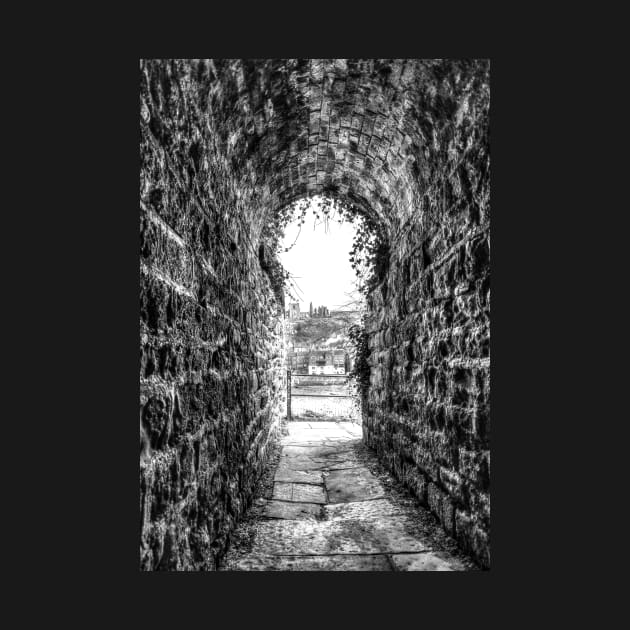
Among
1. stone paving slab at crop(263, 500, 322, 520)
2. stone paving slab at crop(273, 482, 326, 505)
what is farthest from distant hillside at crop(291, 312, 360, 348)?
stone paving slab at crop(263, 500, 322, 520)

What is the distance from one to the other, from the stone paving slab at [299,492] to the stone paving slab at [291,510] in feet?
0.36

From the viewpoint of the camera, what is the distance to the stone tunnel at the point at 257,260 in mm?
1912

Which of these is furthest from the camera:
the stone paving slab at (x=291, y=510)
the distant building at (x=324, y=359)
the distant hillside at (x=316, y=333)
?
the distant hillside at (x=316, y=333)

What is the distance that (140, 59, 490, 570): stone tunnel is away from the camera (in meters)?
1.91

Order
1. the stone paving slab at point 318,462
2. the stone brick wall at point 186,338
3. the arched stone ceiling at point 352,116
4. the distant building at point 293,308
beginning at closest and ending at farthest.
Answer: the stone brick wall at point 186,338, the arched stone ceiling at point 352,116, the stone paving slab at point 318,462, the distant building at point 293,308

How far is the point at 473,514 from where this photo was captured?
275 centimetres

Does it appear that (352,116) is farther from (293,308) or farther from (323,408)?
(293,308)

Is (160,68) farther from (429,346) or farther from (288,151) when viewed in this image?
(429,346)

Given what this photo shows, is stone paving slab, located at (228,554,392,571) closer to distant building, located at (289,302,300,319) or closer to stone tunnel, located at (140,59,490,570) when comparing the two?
stone tunnel, located at (140,59,490,570)

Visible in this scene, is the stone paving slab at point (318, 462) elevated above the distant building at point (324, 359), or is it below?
below

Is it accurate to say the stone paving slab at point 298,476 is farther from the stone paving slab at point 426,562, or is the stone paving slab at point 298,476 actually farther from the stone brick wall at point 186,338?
the stone paving slab at point 426,562

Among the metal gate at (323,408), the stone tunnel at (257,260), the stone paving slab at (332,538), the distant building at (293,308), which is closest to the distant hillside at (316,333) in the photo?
the distant building at (293,308)

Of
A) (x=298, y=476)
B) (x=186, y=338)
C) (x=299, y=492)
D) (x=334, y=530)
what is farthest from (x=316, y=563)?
(x=298, y=476)

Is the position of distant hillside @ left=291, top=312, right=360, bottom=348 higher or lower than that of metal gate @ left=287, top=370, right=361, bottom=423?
higher
